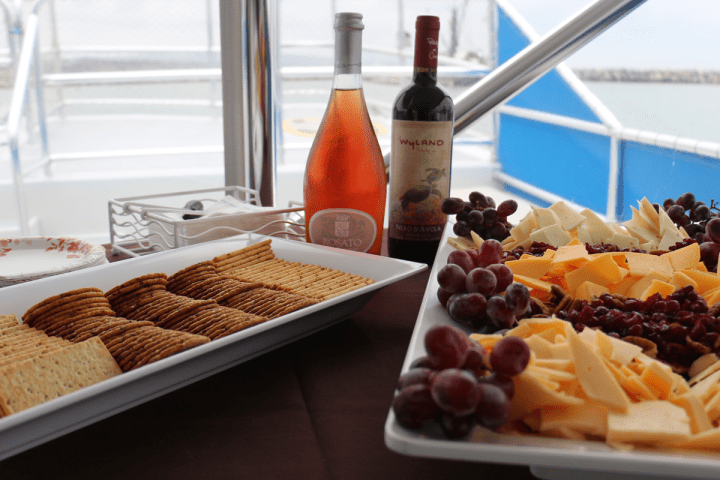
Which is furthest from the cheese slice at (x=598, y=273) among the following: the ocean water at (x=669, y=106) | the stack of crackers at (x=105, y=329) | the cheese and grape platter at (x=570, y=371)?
the ocean water at (x=669, y=106)

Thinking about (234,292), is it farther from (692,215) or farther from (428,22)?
(692,215)

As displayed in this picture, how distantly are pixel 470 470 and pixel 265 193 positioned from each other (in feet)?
2.85

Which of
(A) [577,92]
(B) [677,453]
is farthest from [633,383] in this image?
(A) [577,92]

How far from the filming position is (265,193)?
116 cm

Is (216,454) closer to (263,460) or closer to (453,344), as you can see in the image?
(263,460)

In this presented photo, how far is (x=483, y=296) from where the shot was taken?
454 mm

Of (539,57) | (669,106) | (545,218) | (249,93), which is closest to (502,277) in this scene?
(545,218)

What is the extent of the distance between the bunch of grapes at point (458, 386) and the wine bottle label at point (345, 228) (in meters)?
0.49

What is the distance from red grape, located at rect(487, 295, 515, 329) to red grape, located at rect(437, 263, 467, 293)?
42 mm

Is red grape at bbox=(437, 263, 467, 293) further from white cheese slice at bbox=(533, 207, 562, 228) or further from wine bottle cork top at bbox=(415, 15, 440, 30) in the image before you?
wine bottle cork top at bbox=(415, 15, 440, 30)

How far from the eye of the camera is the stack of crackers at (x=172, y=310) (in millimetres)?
490

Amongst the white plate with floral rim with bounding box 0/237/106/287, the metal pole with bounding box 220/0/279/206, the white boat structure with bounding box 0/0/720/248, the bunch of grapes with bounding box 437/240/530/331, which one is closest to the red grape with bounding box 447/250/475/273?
the bunch of grapes with bounding box 437/240/530/331

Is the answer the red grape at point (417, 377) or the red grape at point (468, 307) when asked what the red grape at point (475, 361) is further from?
the red grape at point (468, 307)

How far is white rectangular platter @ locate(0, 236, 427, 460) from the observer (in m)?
0.36
